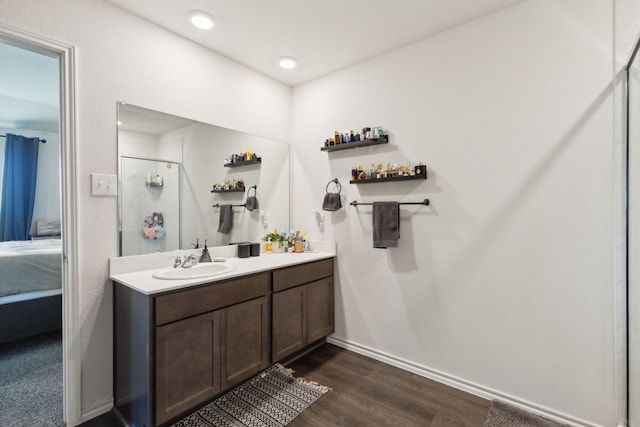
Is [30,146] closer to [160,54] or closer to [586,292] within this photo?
[160,54]

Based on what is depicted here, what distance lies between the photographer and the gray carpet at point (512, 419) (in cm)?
172

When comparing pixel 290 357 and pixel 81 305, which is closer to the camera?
pixel 81 305

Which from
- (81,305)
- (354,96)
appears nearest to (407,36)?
(354,96)

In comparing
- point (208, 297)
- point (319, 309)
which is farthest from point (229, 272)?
point (319, 309)

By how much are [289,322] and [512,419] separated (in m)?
1.52

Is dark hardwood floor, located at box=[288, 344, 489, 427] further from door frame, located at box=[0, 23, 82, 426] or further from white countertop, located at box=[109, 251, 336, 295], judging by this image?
door frame, located at box=[0, 23, 82, 426]

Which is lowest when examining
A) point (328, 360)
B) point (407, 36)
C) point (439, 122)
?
point (328, 360)

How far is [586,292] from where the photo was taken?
66.5 inches

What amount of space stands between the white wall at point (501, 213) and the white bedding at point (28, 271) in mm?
2918

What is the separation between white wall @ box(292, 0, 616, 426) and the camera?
167cm

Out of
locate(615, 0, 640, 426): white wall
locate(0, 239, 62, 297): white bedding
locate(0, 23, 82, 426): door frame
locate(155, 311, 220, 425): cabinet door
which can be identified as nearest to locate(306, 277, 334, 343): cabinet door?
locate(155, 311, 220, 425): cabinet door

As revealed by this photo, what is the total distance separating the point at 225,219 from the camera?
2.55m

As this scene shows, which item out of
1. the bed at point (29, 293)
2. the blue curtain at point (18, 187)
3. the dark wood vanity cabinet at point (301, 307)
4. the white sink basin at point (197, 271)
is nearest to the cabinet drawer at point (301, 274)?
the dark wood vanity cabinet at point (301, 307)

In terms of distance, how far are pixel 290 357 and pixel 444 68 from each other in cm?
251
